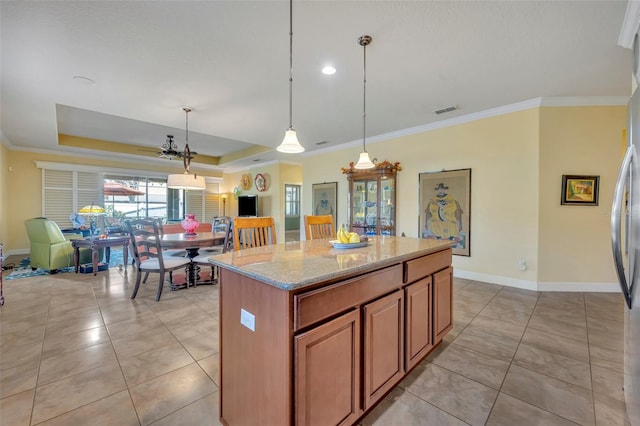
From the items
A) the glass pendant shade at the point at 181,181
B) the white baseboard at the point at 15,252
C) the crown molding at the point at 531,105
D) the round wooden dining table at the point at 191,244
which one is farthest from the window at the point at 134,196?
the crown molding at the point at 531,105

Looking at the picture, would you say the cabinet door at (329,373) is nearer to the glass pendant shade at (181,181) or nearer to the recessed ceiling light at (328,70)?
the recessed ceiling light at (328,70)

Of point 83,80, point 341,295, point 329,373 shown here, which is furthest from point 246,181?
point 329,373

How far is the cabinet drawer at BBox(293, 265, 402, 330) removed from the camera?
1134 millimetres

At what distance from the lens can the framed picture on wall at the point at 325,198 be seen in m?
6.25

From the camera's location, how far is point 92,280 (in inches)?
168

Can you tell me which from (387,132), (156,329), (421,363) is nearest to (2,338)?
(156,329)

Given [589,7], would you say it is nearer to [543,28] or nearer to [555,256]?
[543,28]

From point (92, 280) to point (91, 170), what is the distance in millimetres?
4737

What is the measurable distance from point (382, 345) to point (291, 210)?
23.9 ft

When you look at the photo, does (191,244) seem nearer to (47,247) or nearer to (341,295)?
(341,295)

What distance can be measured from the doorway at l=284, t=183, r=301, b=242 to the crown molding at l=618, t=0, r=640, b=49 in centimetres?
708

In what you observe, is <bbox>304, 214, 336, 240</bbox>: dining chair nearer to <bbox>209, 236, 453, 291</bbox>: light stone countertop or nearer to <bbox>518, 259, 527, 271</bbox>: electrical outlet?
<bbox>209, 236, 453, 291</bbox>: light stone countertop

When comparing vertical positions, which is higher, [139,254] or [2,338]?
[139,254]

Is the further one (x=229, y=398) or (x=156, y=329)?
(x=156, y=329)
